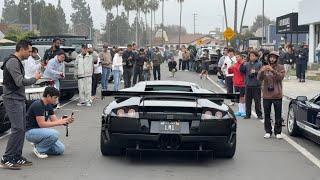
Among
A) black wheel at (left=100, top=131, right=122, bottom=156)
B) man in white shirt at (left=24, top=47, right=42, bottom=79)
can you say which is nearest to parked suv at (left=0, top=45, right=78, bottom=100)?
man in white shirt at (left=24, top=47, right=42, bottom=79)

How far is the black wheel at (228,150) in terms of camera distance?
8173mm

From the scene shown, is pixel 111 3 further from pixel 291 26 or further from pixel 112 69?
→ pixel 112 69

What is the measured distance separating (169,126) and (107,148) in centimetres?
111

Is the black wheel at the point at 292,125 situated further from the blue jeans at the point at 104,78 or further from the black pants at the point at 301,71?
the black pants at the point at 301,71

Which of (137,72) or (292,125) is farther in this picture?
(137,72)

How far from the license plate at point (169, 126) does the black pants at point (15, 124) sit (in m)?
1.83

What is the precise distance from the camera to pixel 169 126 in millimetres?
7844

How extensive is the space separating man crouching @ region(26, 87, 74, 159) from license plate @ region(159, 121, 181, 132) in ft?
4.29

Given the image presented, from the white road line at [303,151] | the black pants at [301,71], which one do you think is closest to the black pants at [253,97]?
the white road line at [303,151]

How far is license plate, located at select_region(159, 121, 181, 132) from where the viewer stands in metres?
7.84

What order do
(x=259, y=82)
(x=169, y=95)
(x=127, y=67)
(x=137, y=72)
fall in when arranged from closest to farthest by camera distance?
(x=169, y=95) → (x=259, y=82) → (x=127, y=67) → (x=137, y=72)

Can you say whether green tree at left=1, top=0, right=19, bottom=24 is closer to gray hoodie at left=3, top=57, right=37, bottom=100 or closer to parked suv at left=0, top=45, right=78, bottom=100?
parked suv at left=0, top=45, right=78, bottom=100

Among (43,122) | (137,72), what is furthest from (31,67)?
(137,72)

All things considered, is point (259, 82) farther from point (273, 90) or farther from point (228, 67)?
point (228, 67)
